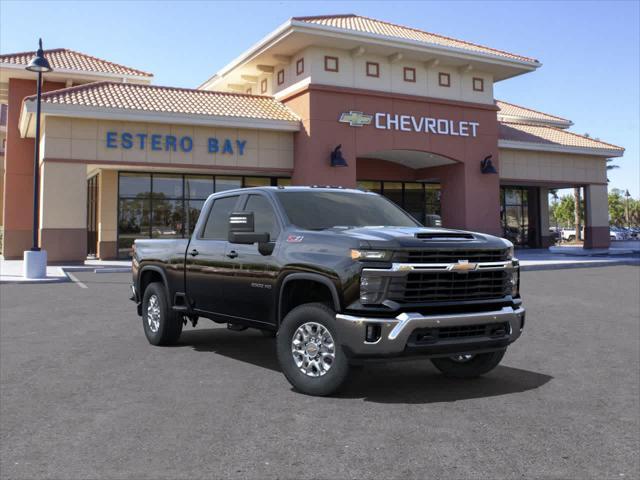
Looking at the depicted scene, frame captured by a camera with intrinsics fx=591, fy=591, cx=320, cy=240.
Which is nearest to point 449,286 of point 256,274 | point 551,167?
point 256,274

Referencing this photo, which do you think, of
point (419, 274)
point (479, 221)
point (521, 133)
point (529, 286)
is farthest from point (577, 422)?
point (521, 133)

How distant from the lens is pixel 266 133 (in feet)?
87.9

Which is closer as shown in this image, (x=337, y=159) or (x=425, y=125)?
(x=337, y=159)

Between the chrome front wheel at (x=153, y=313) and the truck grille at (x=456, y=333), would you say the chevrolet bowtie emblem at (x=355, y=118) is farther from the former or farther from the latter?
the truck grille at (x=456, y=333)

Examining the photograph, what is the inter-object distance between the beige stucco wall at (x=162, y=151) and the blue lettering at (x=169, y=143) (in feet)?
0.56

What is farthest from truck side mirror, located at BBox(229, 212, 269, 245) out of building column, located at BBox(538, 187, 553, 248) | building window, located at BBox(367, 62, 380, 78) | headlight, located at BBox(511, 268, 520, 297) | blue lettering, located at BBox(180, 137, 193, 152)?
building column, located at BBox(538, 187, 553, 248)

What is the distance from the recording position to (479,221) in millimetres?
30203

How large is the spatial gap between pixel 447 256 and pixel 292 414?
79.4 inches

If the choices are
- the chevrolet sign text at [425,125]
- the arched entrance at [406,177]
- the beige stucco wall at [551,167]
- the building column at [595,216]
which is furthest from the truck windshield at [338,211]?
the building column at [595,216]

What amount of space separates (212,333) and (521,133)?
29.8 meters

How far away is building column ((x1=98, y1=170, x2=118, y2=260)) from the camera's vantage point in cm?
2798

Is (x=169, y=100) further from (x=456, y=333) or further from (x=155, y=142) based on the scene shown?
(x=456, y=333)

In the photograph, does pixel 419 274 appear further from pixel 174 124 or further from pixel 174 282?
pixel 174 124

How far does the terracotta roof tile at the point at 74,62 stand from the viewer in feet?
96.1
